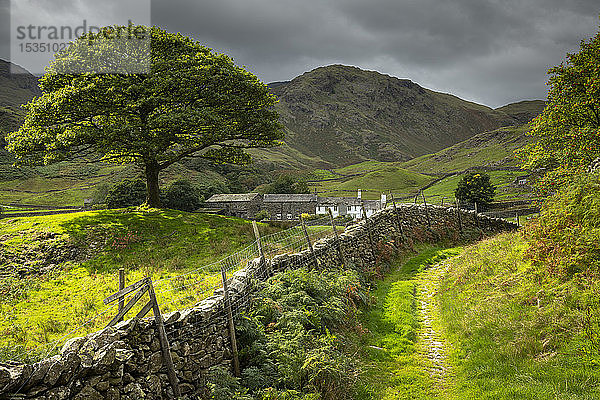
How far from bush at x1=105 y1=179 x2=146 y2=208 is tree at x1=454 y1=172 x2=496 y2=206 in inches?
1907

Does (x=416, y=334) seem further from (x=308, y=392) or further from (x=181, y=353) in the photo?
(x=181, y=353)

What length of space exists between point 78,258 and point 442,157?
19254 centimetres

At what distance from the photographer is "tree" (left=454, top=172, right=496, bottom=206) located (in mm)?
54312

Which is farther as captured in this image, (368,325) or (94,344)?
(368,325)

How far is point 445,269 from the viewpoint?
17297 mm

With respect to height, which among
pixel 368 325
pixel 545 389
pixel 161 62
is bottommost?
pixel 368 325

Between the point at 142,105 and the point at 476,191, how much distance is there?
5029 centimetres

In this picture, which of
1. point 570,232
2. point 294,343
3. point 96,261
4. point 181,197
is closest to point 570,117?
point 570,232

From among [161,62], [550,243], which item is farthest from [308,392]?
[161,62]

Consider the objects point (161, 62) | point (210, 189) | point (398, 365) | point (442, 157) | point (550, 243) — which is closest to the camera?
point (398, 365)

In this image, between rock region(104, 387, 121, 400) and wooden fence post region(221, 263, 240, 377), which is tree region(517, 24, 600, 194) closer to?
wooden fence post region(221, 263, 240, 377)

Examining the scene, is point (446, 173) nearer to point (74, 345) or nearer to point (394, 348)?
point (394, 348)

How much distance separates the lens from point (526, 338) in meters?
7.34

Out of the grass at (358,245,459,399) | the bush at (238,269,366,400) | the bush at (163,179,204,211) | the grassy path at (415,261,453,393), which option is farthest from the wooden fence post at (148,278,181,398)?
the bush at (163,179,204,211)
